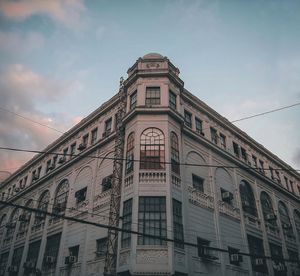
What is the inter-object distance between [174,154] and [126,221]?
18.6 ft

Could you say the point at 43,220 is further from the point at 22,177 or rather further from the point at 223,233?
the point at 223,233

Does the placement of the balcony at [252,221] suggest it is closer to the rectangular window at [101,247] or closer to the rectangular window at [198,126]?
the rectangular window at [198,126]

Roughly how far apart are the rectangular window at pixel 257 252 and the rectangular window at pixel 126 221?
1143 centimetres

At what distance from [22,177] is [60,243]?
16603 mm

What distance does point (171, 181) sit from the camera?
19625 millimetres

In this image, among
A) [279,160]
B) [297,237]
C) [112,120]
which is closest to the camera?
[112,120]

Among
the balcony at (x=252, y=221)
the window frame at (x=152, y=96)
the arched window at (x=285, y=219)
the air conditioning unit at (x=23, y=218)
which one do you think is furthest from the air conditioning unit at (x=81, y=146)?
the arched window at (x=285, y=219)

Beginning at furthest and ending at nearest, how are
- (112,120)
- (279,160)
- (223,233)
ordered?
(279,160)
(112,120)
(223,233)

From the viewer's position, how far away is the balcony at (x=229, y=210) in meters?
23.8

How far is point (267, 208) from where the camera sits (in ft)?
Result: 99.8

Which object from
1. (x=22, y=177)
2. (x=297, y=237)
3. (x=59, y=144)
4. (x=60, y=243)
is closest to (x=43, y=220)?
(x=60, y=243)

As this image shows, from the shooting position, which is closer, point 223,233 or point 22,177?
point 223,233

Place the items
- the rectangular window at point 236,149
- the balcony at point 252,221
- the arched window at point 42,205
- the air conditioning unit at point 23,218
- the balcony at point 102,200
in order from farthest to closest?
the air conditioning unit at point 23,218 < the rectangular window at point 236,149 < the arched window at point 42,205 < the balcony at point 252,221 < the balcony at point 102,200

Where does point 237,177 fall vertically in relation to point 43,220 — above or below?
above
